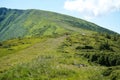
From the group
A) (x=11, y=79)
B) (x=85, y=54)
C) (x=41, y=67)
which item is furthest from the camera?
(x=85, y=54)

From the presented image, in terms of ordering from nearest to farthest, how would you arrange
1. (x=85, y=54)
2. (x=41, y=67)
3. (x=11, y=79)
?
(x=11, y=79)
(x=41, y=67)
(x=85, y=54)

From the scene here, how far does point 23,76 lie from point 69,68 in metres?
33.8

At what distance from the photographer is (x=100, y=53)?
628 feet

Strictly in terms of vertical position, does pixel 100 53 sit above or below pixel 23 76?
above

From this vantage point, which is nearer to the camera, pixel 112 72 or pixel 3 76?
pixel 3 76

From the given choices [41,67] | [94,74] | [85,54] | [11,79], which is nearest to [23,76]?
[11,79]

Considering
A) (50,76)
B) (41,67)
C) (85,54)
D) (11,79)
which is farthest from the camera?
(85,54)

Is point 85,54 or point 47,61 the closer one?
point 47,61

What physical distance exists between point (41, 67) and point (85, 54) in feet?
175

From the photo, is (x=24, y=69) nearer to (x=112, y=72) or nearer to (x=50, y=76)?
(x=50, y=76)

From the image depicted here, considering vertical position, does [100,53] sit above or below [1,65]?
above

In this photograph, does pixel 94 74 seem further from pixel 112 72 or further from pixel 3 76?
pixel 3 76

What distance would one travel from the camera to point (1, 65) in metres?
160

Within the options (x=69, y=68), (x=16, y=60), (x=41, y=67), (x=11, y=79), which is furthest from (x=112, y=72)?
(x=16, y=60)
